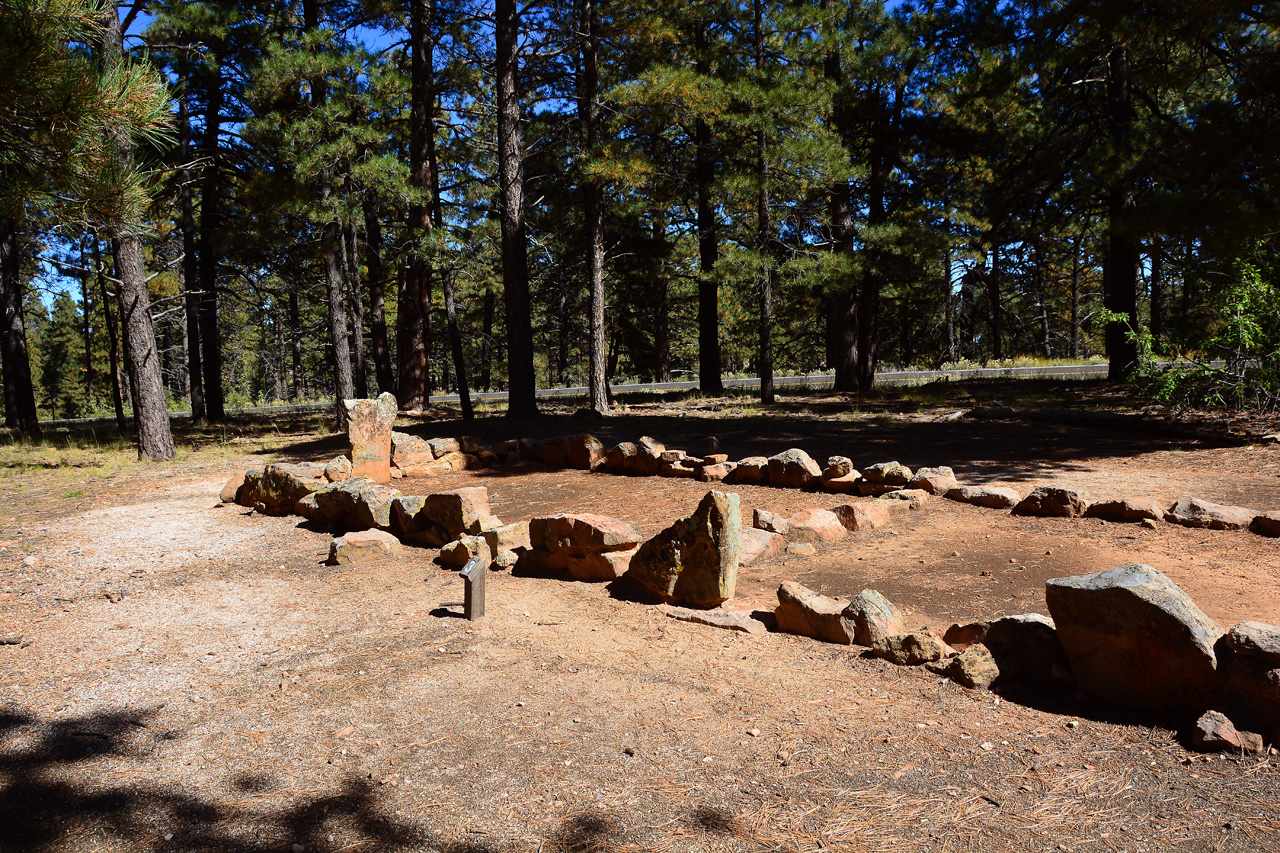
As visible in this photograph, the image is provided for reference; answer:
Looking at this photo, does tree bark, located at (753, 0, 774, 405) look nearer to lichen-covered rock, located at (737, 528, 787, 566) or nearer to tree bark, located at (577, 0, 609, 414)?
tree bark, located at (577, 0, 609, 414)

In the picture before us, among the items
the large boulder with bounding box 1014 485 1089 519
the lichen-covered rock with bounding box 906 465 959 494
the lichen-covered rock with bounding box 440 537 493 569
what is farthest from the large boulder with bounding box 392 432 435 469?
the large boulder with bounding box 1014 485 1089 519

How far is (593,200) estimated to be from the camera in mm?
14727

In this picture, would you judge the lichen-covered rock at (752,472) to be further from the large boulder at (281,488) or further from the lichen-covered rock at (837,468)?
the large boulder at (281,488)

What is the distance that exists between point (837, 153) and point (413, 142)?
9152 millimetres

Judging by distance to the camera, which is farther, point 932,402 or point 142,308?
point 932,402

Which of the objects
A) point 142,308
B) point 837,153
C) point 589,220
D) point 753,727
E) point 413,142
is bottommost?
point 753,727

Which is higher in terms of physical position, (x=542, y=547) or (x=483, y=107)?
(x=483, y=107)

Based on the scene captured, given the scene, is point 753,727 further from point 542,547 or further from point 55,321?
point 55,321

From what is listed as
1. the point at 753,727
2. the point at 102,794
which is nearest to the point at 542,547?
the point at 753,727

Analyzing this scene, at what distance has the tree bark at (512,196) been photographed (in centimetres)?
1387

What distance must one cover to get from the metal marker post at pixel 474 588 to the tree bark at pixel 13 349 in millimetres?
18532

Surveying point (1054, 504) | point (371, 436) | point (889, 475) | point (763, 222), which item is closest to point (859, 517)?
point (889, 475)

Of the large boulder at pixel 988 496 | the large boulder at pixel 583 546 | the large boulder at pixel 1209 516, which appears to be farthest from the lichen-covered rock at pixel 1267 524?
the large boulder at pixel 583 546

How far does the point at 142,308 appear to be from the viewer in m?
11.9
